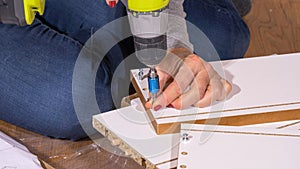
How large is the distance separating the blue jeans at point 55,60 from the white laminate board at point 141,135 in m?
0.24

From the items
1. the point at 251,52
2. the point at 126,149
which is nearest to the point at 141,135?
the point at 126,149

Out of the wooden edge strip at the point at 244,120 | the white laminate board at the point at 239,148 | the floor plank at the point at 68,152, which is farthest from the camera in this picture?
the floor plank at the point at 68,152

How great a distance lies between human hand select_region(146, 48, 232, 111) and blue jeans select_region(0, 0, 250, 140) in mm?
276

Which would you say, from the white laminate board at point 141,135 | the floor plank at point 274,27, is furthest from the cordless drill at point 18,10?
the floor plank at point 274,27

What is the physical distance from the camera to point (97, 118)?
1009 mm

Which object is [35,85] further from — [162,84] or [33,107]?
[162,84]

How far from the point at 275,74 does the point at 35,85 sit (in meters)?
0.47

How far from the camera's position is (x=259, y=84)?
1051 mm

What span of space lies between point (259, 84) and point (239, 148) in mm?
189

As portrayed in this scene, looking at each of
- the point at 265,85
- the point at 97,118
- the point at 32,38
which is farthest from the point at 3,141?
the point at 265,85

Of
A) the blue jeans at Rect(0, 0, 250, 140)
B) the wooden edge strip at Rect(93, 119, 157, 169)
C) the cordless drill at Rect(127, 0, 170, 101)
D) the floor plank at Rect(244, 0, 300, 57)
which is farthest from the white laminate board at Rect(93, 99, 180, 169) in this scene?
the floor plank at Rect(244, 0, 300, 57)

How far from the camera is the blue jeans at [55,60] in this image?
123 cm

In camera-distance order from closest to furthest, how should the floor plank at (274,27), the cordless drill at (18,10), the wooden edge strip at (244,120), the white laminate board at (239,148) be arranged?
the cordless drill at (18,10) → the white laminate board at (239,148) → the wooden edge strip at (244,120) → the floor plank at (274,27)

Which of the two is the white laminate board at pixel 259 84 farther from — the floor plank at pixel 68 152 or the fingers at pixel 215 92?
the floor plank at pixel 68 152
